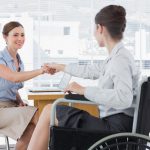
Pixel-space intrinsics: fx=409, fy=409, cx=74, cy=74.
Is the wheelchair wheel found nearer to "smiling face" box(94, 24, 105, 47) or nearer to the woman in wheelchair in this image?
the woman in wheelchair

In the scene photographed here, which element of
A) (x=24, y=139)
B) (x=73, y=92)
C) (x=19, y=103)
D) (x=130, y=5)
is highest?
(x=130, y=5)

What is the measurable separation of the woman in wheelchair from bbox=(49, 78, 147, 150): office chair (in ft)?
0.16

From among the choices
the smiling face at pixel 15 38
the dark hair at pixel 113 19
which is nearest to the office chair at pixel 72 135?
the dark hair at pixel 113 19

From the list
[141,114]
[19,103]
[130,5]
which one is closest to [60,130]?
[141,114]

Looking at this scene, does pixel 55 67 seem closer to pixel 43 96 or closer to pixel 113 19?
pixel 43 96

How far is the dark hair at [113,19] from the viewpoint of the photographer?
6.63 ft

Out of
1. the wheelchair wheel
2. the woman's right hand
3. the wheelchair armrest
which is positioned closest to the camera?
the wheelchair wheel

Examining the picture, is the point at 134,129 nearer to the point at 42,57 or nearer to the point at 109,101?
the point at 109,101

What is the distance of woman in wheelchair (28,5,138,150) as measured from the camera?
6.13ft

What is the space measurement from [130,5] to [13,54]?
1872 mm

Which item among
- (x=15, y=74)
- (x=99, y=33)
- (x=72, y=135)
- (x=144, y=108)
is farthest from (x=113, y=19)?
(x=15, y=74)

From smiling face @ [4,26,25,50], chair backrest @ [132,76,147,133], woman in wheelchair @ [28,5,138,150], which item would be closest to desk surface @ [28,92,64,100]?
smiling face @ [4,26,25,50]

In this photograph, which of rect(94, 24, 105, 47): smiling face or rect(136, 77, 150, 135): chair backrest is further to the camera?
rect(94, 24, 105, 47): smiling face

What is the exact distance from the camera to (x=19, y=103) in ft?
9.66
